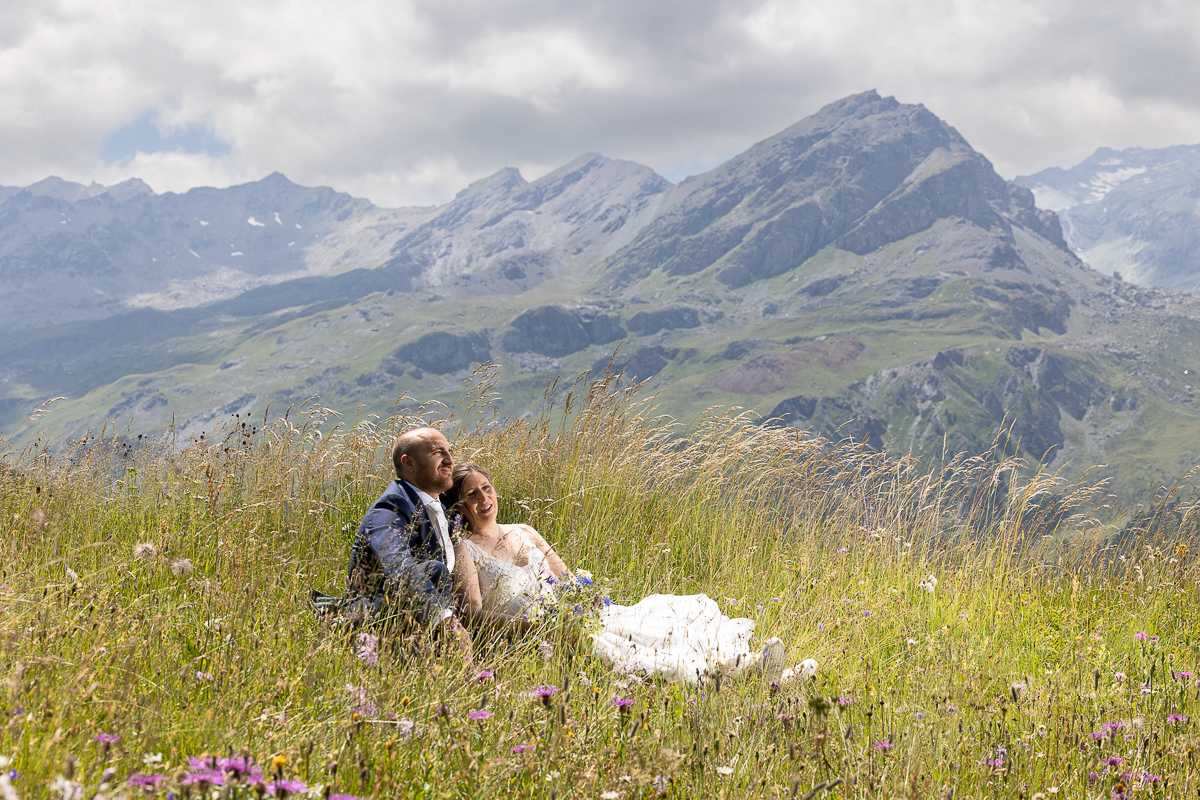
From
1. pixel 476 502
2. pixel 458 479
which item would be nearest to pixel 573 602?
pixel 476 502

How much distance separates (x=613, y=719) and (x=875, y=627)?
2.90 meters

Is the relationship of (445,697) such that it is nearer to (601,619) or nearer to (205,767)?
(205,767)

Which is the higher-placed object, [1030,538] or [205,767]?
[205,767]

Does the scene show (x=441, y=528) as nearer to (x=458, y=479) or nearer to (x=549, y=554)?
(x=458, y=479)

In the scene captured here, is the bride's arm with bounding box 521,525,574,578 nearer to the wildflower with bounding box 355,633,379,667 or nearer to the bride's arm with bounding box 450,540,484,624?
the bride's arm with bounding box 450,540,484,624

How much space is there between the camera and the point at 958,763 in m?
2.80

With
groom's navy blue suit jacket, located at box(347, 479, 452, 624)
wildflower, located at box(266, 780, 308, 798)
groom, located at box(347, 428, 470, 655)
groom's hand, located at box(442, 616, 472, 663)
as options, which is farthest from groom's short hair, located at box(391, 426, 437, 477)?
wildflower, located at box(266, 780, 308, 798)

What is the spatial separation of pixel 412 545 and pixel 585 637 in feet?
4.37

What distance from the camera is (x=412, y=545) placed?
4996 millimetres

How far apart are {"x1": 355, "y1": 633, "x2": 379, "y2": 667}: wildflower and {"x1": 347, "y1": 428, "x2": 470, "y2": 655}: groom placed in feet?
1.24

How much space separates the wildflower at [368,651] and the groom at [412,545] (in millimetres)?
379

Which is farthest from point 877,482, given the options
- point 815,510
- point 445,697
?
point 445,697

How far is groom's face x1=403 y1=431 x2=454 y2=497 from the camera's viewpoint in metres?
5.09

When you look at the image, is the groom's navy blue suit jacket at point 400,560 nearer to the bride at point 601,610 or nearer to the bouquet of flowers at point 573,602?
the bride at point 601,610
